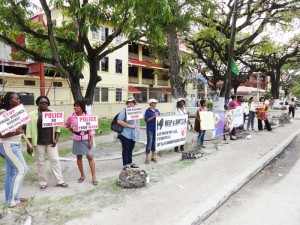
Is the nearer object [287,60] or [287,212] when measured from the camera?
[287,212]

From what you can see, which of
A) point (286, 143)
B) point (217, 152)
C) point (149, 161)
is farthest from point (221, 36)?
point (149, 161)

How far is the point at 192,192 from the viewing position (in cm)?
→ 529

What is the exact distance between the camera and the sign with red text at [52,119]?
17.2ft

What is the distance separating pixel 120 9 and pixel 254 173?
15.4 ft

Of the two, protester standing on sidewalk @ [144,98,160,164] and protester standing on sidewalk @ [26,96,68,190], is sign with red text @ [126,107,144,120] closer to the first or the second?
protester standing on sidewalk @ [144,98,160,164]

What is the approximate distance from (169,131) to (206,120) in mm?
1884

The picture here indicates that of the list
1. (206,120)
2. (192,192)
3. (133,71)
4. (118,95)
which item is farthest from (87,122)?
(133,71)

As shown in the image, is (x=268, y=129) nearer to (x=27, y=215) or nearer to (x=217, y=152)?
(x=217, y=152)

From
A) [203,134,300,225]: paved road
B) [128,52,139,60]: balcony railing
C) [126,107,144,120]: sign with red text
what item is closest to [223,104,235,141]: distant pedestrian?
[203,134,300,225]: paved road

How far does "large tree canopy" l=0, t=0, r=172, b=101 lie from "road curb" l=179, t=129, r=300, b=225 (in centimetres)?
346

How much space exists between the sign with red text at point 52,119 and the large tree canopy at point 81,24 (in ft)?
5.13

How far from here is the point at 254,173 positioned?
6.85m

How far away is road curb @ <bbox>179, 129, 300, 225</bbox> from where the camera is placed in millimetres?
4223

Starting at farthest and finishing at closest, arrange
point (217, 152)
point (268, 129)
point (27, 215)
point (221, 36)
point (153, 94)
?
1. point (153, 94)
2. point (221, 36)
3. point (268, 129)
4. point (217, 152)
5. point (27, 215)
